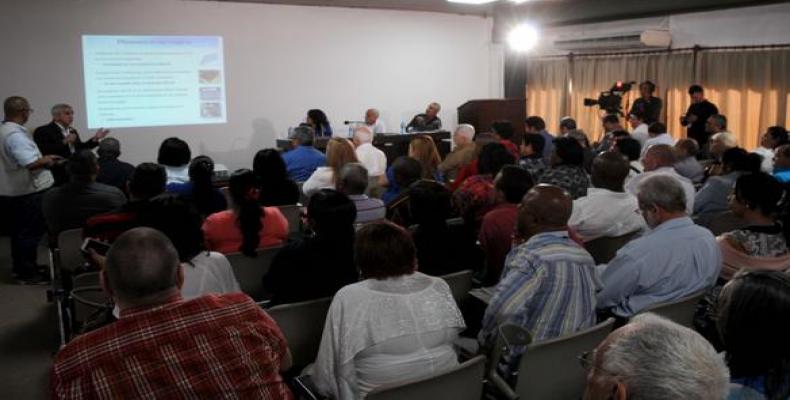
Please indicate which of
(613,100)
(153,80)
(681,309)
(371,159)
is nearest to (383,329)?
(681,309)

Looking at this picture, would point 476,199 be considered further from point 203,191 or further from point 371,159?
point 371,159

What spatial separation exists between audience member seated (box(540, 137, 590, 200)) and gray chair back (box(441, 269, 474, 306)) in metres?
2.10

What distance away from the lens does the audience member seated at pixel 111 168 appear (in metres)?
5.21

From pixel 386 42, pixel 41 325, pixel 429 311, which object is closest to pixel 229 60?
pixel 386 42

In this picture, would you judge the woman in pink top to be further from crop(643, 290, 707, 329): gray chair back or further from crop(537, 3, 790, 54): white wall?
crop(537, 3, 790, 54): white wall

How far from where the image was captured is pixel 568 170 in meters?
4.87

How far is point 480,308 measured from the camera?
3002mm

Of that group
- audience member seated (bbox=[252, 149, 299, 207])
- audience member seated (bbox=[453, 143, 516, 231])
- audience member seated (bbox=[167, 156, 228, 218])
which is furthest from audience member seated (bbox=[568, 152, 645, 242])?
audience member seated (bbox=[167, 156, 228, 218])

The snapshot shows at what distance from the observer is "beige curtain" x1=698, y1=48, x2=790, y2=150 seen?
338 inches

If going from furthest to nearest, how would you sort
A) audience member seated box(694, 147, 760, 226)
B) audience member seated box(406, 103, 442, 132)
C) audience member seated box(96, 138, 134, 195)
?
audience member seated box(406, 103, 442, 132), audience member seated box(96, 138, 134, 195), audience member seated box(694, 147, 760, 226)

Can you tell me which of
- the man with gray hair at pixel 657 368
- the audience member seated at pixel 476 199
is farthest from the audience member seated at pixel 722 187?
the man with gray hair at pixel 657 368

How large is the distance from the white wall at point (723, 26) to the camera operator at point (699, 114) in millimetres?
1035

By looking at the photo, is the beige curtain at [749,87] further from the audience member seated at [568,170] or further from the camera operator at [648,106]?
the audience member seated at [568,170]

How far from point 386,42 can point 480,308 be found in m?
8.33
